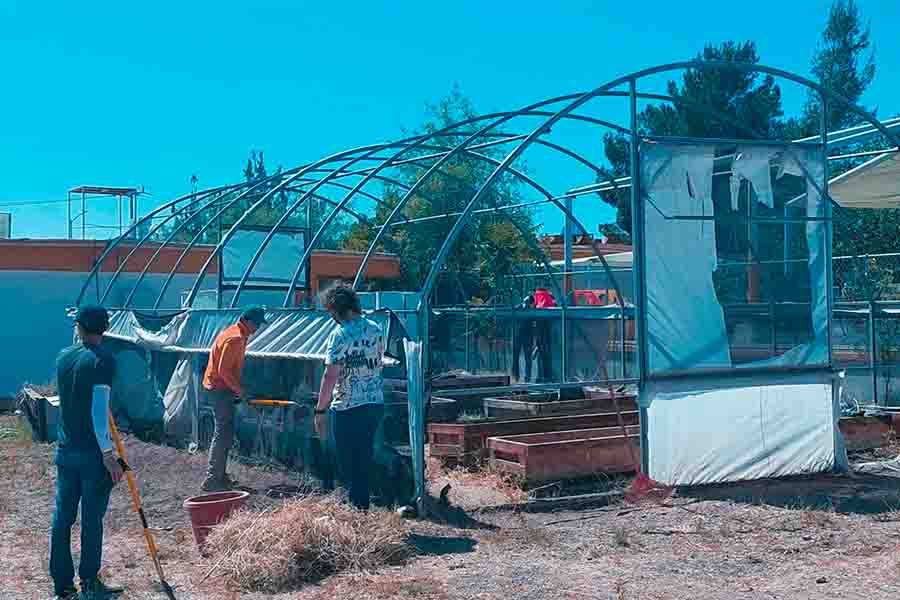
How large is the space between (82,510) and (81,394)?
74cm

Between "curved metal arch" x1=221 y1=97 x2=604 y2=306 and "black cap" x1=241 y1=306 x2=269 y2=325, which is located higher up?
"curved metal arch" x1=221 y1=97 x2=604 y2=306

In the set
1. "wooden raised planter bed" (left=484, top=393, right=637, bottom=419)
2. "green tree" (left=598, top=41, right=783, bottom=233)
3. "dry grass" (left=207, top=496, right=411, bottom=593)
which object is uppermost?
"green tree" (left=598, top=41, right=783, bottom=233)

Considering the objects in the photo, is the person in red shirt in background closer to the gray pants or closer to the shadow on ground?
the gray pants

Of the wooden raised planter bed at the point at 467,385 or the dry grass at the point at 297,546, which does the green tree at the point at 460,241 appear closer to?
the wooden raised planter bed at the point at 467,385

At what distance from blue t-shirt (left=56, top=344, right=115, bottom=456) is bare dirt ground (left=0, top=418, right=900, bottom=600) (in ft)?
3.41

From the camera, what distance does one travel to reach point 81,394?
654cm

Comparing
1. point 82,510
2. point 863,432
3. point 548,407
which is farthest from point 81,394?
point 863,432

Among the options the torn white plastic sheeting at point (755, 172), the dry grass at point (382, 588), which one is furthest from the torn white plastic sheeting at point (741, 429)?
the dry grass at point (382, 588)

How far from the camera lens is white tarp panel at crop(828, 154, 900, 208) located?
43.3 feet

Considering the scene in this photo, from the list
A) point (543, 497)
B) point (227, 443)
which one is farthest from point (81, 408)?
point (543, 497)

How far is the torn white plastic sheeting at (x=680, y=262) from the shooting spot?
31.7ft

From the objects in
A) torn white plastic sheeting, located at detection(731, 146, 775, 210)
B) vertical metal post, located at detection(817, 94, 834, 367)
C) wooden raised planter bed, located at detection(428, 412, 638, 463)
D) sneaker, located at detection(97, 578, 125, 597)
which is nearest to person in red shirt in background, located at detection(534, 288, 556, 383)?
wooden raised planter bed, located at detection(428, 412, 638, 463)

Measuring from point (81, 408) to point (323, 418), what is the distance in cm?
268

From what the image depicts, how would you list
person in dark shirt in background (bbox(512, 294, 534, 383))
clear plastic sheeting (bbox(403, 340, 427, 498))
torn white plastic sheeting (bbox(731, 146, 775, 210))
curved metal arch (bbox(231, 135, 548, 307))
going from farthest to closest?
person in dark shirt in background (bbox(512, 294, 534, 383)), curved metal arch (bbox(231, 135, 548, 307)), torn white plastic sheeting (bbox(731, 146, 775, 210)), clear plastic sheeting (bbox(403, 340, 427, 498))
